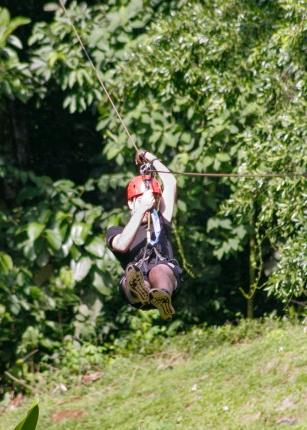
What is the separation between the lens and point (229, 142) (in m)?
8.75

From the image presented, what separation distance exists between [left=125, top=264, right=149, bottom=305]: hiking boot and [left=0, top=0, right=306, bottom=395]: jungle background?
1.79 metres

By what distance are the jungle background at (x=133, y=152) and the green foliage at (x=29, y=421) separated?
2491mm

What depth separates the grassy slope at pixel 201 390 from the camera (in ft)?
23.1

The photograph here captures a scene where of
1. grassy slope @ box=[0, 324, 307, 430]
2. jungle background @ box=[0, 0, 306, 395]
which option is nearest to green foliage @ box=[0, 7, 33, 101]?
jungle background @ box=[0, 0, 306, 395]

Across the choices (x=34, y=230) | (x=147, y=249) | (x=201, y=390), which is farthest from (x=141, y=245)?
(x=34, y=230)

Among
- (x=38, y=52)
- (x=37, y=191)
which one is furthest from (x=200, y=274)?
(x=38, y=52)

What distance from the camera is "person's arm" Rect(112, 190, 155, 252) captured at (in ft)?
17.8

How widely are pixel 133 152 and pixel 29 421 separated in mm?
4259

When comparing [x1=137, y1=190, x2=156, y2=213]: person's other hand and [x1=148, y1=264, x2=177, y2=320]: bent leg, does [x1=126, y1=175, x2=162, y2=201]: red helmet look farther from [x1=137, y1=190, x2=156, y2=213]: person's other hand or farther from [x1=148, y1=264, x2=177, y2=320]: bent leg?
[x1=148, y1=264, x2=177, y2=320]: bent leg

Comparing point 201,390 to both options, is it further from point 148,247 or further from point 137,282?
point 137,282

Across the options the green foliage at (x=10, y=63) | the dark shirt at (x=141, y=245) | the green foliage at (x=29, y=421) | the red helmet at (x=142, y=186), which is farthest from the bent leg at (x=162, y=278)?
the green foliage at (x=10, y=63)

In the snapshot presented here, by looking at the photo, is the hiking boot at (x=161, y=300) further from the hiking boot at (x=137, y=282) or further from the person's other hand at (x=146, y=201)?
the person's other hand at (x=146, y=201)

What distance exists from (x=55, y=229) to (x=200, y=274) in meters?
1.76

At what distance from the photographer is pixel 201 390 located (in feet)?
25.1
